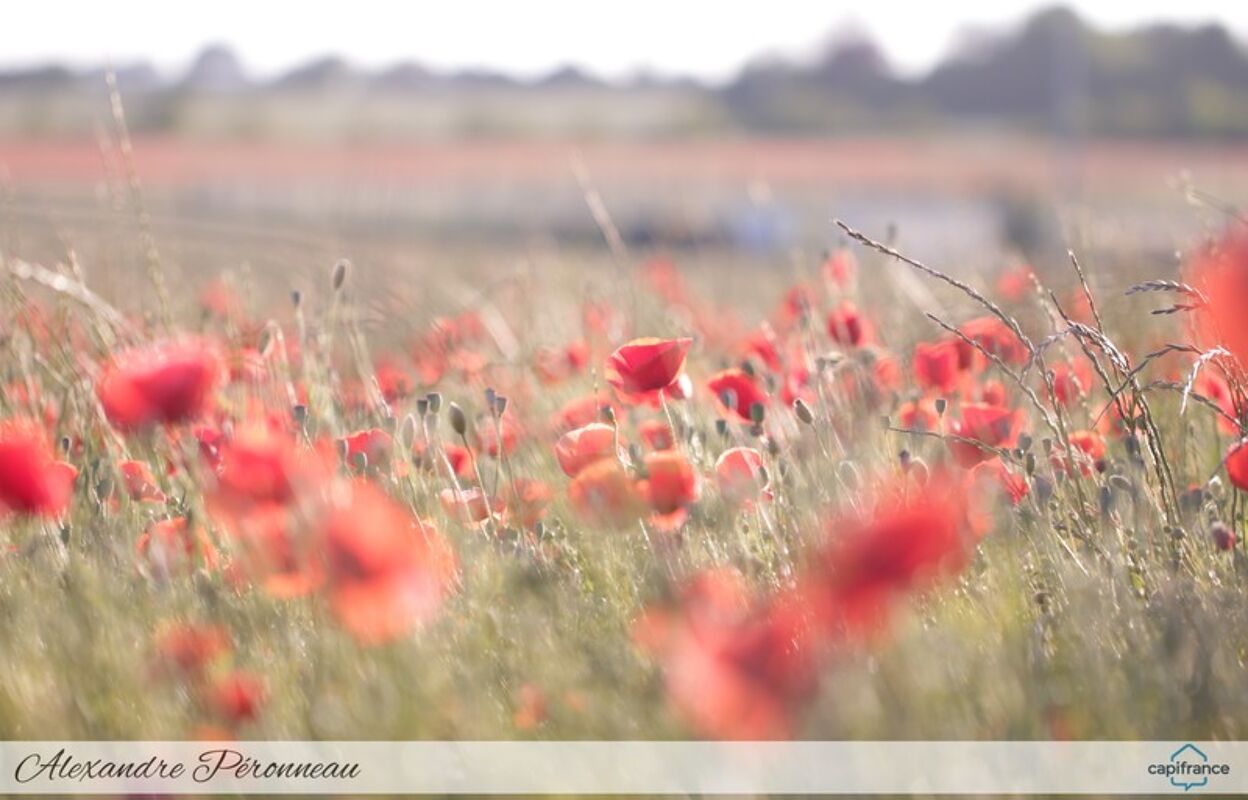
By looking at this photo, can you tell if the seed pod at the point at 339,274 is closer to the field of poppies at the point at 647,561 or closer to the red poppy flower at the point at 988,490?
the field of poppies at the point at 647,561

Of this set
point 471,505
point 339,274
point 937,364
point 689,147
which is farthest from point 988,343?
point 689,147

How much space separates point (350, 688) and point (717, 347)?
242 cm

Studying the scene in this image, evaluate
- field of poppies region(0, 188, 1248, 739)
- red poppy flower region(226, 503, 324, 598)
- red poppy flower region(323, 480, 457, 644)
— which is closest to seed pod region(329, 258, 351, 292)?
field of poppies region(0, 188, 1248, 739)

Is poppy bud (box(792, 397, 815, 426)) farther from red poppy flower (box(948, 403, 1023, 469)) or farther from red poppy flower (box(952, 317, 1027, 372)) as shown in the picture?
red poppy flower (box(952, 317, 1027, 372))

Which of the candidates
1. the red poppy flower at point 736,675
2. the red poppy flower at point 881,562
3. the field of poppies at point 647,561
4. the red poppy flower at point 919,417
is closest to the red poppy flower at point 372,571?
the field of poppies at point 647,561

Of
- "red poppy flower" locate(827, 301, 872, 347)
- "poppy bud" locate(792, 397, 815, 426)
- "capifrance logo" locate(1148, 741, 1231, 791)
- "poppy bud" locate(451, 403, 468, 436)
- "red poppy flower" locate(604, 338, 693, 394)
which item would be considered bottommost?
"capifrance logo" locate(1148, 741, 1231, 791)

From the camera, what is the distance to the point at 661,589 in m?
1.49

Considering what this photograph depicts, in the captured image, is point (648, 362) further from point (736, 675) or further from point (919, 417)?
point (736, 675)

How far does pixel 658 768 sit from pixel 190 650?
0.50m

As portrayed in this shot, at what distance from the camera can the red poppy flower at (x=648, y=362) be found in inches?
71.3

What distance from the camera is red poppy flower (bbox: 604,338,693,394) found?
5.94ft

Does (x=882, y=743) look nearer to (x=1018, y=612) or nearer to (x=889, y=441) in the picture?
(x=1018, y=612)

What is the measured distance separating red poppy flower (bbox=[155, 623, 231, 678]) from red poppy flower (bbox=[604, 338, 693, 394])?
1.91 feet

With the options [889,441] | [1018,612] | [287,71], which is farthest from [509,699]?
[287,71]
